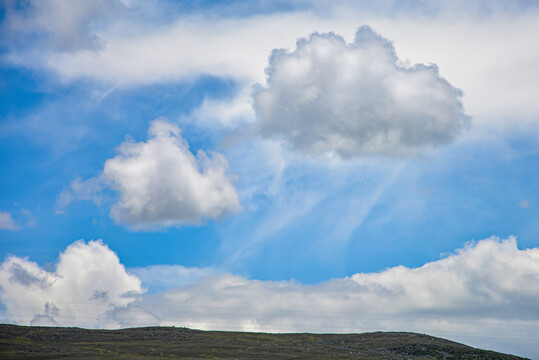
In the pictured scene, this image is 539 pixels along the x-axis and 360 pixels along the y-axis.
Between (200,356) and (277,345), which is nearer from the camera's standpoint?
(200,356)

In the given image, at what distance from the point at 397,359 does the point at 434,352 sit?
25718 mm

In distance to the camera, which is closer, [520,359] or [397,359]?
[397,359]

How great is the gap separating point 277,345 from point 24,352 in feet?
283

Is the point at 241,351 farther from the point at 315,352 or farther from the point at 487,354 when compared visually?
the point at 487,354

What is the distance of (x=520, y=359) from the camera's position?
190m

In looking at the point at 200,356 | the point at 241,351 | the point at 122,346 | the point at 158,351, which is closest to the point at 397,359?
the point at 241,351

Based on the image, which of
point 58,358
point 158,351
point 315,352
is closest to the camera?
point 58,358

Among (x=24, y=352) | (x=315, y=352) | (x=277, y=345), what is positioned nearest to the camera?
(x=24, y=352)

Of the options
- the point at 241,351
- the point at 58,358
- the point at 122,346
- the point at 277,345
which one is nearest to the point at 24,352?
the point at 58,358

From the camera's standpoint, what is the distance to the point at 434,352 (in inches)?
7574

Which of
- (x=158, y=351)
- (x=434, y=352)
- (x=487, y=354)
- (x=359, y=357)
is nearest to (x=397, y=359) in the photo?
(x=359, y=357)

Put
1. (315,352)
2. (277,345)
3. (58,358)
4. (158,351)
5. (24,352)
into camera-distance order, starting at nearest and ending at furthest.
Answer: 1. (58,358)
2. (24,352)
3. (158,351)
4. (315,352)
5. (277,345)

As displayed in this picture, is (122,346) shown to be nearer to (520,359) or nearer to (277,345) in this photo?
(277,345)

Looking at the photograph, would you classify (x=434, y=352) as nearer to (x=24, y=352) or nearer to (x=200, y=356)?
(x=200, y=356)
